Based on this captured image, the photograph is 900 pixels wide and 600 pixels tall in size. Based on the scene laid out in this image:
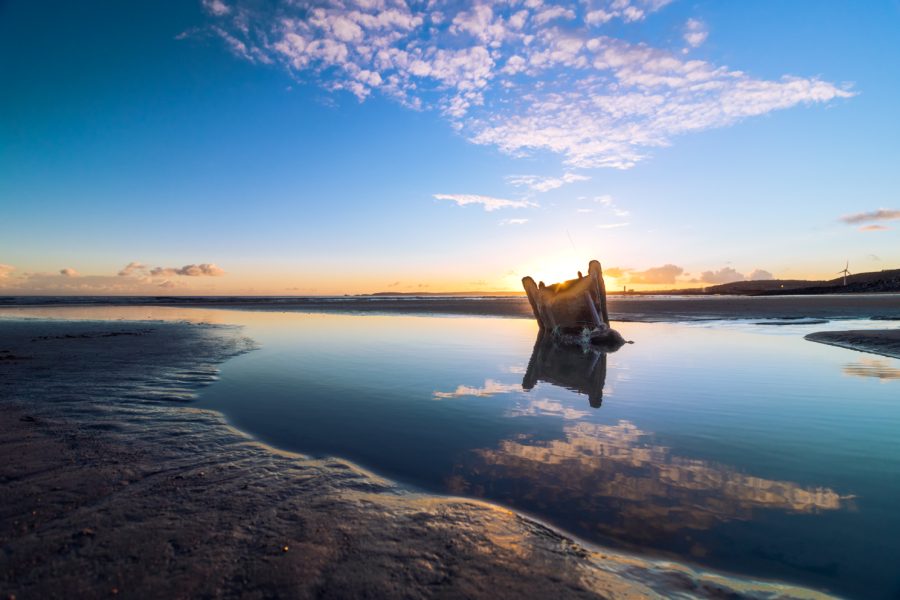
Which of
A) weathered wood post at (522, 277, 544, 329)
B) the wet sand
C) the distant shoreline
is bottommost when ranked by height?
the wet sand

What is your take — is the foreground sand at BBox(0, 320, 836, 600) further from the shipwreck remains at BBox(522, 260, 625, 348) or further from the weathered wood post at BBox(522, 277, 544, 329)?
the weathered wood post at BBox(522, 277, 544, 329)

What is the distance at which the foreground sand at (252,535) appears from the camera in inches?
118

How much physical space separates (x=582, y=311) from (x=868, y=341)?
1100 centimetres

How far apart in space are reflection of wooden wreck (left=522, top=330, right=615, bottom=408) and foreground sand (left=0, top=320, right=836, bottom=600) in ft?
18.1

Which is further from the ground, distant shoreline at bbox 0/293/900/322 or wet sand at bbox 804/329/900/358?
distant shoreline at bbox 0/293/900/322

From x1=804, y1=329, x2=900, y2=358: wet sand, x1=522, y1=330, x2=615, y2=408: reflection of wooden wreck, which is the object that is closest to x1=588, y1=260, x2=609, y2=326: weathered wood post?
x1=522, y1=330, x2=615, y2=408: reflection of wooden wreck

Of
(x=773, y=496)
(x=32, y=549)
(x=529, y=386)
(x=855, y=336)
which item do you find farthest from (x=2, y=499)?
(x=855, y=336)

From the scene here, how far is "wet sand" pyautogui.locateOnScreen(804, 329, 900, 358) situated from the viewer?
604 inches

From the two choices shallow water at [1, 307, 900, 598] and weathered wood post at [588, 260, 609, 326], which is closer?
shallow water at [1, 307, 900, 598]

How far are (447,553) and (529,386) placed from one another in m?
7.29

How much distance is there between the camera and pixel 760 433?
22.5 ft

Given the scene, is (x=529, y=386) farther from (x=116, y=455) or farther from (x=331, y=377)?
(x=116, y=455)

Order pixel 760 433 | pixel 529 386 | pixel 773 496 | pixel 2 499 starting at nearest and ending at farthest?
1. pixel 2 499
2. pixel 773 496
3. pixel 760 433
4. pixel 529 386

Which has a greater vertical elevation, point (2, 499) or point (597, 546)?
point (2, 499)
